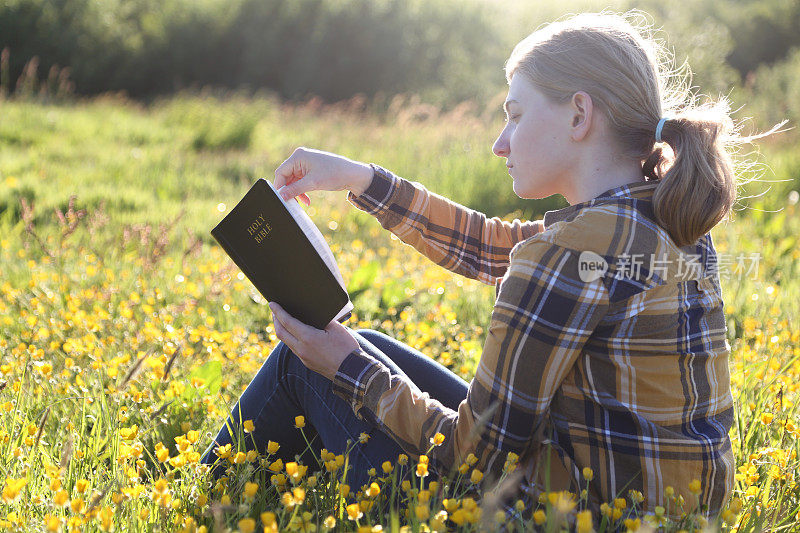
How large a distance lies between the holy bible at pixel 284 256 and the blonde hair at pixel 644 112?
67cm

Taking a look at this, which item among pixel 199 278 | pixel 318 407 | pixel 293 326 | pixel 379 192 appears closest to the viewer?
pixel 293 326

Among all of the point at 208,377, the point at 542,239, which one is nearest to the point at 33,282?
the point at 208,377

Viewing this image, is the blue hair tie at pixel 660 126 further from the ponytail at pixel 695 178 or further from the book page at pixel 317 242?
the book page at pixel 317 242

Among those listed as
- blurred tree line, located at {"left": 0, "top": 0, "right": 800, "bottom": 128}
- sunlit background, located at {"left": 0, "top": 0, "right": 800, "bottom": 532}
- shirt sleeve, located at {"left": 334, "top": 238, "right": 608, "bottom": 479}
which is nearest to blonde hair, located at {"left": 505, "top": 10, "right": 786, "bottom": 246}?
shirt sleeve, located at {"left": 334, "top": 238, "right": 608, "bottom": 479}

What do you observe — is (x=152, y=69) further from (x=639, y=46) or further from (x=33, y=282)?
(x=639, y=46)

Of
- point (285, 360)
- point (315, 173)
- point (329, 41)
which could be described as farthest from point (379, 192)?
point (329, 41)

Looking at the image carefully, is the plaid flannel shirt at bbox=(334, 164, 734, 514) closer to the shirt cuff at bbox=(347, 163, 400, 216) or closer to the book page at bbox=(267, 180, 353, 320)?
the book page at bbox=(267, 180, 353, 320)

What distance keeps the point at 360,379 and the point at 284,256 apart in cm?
37

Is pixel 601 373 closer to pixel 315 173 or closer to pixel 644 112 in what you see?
pixel 644 112

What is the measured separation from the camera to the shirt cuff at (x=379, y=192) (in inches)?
88.4

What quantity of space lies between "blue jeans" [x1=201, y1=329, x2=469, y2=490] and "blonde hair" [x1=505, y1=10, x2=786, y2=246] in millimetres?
770

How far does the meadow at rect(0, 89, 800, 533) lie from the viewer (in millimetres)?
1564

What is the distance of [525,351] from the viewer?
1.44 m

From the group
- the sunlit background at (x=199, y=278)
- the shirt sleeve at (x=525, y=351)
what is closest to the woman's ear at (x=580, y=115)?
the shirt sleeve at (x=525, y=351)
